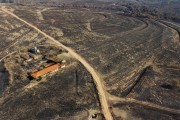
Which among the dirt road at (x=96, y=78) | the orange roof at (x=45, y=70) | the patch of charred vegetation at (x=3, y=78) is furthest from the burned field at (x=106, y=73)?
the orange roof at (x=45, y=70)

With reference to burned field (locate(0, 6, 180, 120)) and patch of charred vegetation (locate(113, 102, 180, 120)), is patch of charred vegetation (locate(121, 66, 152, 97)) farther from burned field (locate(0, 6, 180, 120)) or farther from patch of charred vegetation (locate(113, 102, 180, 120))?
patch of charred vegetation (locate(113, 102, 180, 120))

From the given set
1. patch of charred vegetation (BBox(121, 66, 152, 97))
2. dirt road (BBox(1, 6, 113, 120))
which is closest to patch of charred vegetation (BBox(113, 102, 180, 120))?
dirt road (BBox(1, 6, 113, 120))

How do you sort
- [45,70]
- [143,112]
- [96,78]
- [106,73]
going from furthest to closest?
[106,73] → [45,70] → [96,78] → [143,112]

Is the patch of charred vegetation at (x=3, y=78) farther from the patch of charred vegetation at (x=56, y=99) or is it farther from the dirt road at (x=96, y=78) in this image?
the dirt road at (x=96, y=78)

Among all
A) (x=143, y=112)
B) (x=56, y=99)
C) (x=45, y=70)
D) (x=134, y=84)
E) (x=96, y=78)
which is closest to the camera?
(x=143, y=112)

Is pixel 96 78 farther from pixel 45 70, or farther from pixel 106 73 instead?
pixel 45 70

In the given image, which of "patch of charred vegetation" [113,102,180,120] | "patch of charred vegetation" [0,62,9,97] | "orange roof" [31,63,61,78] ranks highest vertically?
"orange roof" [31,63,61,78]

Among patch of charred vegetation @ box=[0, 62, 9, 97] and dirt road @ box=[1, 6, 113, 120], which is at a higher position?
dirt road @ box=[1, 6, 113, 120]

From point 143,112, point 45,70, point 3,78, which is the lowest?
point 143,112

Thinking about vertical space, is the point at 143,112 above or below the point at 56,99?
below

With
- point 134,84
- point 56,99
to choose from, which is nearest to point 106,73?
point 134,84
